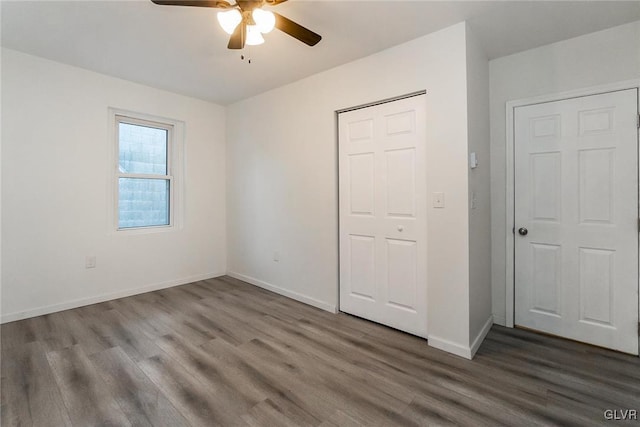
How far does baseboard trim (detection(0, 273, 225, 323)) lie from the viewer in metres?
2.84

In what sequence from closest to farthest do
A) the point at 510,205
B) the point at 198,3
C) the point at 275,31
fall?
the point at 198,3 → the point at 275,31 → the point at 510,205

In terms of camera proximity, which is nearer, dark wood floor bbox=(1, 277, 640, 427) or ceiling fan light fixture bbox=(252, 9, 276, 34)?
dark wood floor bbox=(1, 277, 640, 427)

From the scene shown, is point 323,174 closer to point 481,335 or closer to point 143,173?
point 481,335

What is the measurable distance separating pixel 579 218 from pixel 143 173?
4.62 m

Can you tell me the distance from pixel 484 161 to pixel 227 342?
2.70 metres

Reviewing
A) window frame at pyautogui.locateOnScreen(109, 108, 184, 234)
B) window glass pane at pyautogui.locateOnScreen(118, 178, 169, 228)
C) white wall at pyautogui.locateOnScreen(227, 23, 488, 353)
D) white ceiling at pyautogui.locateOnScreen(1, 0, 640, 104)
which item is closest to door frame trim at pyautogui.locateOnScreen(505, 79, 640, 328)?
white ceiling at pyautogui.locateOnScreen(1, 0, 640, 104)

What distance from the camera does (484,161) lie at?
2.61 meters

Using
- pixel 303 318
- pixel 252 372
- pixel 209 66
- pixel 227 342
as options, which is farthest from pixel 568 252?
pixel 209 66

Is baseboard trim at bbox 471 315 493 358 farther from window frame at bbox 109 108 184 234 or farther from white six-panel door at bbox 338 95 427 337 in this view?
window frame at bbox 109 108 184 234

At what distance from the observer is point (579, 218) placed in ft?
7.90

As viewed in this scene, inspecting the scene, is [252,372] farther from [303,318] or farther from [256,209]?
[256,209]

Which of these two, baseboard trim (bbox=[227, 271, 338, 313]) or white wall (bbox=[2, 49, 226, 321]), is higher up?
white wall (bbox=[2, 49, 226, 321])

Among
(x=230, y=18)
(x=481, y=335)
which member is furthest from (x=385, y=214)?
(x=230, y=18)

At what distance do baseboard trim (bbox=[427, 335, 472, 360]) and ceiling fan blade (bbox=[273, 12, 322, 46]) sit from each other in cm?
242
